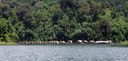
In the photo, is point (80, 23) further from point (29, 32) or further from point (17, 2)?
point (17, 2)

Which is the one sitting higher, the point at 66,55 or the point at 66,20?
the point at 66,20

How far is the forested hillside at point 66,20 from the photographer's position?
328ft

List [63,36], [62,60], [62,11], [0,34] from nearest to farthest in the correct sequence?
1. [62,60]
2. [0,34]
3. [63,36]
4. [62,11]

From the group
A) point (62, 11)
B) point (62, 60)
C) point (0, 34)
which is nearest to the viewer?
point (62, 60)

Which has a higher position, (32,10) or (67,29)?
(32,10)

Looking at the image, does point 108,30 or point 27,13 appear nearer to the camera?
point 108,30

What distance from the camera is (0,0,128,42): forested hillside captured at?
99.9 meters

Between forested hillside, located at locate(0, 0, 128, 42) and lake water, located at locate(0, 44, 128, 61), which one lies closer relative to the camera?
lake water, located at locate(0, 44, 128, 61)

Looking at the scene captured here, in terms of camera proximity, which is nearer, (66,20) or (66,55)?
(66,55)

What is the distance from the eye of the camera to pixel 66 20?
11012cm

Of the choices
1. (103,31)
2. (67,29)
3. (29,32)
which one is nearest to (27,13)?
(29,32)

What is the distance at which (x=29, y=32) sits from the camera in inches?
4220

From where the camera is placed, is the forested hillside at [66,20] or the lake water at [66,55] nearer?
the lake water at [66,55]

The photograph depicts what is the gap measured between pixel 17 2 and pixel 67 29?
2707 centimetres
